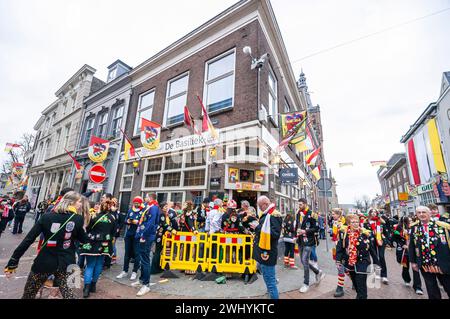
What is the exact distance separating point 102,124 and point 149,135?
383 inches

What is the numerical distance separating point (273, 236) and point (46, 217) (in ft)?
11.3

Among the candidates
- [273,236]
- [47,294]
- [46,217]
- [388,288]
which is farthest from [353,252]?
[47,294]

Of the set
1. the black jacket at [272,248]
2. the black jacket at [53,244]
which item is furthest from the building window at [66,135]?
the black jacket at [272,248]

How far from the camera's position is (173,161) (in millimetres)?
11289

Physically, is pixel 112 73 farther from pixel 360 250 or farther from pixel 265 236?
pixel 360 250

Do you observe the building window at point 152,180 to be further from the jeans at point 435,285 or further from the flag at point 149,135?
the jeans at point 435,285

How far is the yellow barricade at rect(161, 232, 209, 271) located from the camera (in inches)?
221

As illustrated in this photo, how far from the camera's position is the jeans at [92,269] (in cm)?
414

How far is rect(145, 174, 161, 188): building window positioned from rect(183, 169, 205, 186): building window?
87.5 inches

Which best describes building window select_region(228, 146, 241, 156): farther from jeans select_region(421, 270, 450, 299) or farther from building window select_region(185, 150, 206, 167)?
jeans select_region(421, 270, 450, 299)

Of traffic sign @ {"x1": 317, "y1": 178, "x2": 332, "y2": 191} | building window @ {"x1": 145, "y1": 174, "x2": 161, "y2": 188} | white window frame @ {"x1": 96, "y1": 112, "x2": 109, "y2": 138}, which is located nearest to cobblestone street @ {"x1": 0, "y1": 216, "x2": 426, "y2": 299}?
traffic sign @ {"x1": 317, "y1": 178, "x2": 332, "y2": 191}

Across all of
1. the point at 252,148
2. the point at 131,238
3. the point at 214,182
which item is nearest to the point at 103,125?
the point at 214,182

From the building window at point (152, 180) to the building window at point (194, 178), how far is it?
222cm
